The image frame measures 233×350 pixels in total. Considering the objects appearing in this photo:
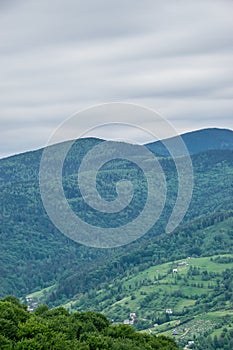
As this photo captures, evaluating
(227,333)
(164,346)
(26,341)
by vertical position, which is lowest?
(227,333)

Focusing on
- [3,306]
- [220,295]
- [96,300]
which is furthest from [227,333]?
[3,306]

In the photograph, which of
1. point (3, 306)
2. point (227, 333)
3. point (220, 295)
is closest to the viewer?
point (3, 306)

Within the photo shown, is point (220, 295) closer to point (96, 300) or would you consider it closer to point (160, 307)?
point (160, 307)

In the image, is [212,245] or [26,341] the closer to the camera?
[26,341]

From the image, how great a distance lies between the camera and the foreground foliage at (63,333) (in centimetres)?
3052

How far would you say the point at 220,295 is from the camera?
152 metres

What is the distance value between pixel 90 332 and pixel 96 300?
136027 mm

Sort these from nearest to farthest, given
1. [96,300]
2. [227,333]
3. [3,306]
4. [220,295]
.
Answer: [3,306] < [227,333] < [220,295] < [96,300]

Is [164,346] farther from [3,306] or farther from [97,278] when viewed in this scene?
[97,278]

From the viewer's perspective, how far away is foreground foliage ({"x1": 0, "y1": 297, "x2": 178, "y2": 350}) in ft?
100

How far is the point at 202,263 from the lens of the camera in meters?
180

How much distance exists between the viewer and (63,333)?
34906 mm

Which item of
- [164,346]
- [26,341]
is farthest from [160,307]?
[26,341]

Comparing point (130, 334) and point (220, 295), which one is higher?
point (130, 334)
